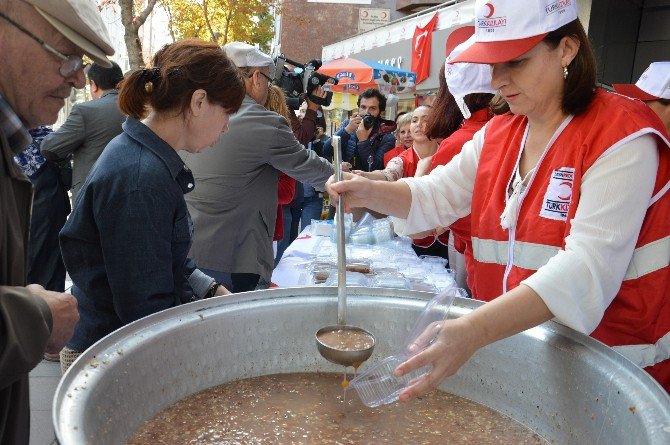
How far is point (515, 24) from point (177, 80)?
1061 mm

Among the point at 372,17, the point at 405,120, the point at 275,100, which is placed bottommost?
the point at 405,120

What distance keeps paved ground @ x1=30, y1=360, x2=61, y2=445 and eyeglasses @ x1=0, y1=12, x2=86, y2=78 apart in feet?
6.04

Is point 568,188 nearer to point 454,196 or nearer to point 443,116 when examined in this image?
point 454,196

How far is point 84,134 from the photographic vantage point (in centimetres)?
365

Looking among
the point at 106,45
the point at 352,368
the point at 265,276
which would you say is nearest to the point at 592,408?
the point at 352,368

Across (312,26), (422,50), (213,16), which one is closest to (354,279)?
(422,50)

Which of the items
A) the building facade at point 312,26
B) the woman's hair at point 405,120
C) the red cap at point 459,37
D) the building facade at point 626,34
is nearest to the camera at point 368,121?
the woman's hair at point 405,120

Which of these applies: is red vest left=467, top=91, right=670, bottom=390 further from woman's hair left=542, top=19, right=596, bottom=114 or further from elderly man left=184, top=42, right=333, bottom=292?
elderly man left=184, top=42, right=333, bottom=292

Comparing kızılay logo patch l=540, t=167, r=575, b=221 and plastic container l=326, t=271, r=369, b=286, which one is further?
plastic container l=326, t=271, r=369, b=286

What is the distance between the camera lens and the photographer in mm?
6000

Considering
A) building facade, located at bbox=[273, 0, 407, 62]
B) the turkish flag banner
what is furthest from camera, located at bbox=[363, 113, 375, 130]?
building facade, located at bbox=[273, 0, 407, 62]

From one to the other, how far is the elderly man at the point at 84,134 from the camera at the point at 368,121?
2726mm

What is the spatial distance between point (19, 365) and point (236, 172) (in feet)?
6.63

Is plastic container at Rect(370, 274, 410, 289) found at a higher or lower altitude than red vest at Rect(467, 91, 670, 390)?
lower
